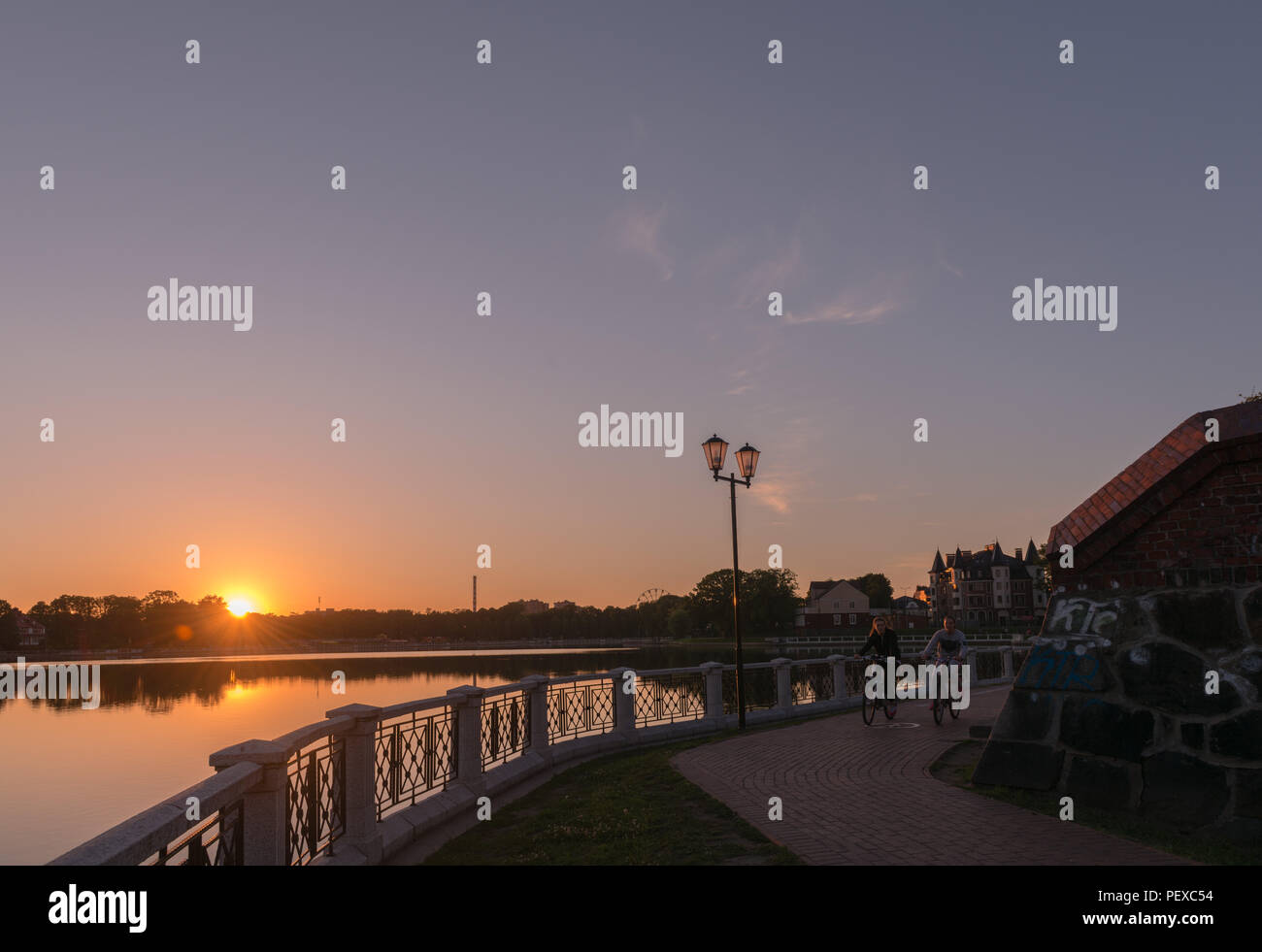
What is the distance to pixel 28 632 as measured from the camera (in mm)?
145125

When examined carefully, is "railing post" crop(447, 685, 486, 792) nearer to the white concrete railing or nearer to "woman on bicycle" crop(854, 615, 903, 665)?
the white concrete railing

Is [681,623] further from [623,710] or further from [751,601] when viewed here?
[623,710]

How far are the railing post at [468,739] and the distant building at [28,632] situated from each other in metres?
150

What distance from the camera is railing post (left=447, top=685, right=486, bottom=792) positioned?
10.9 metres

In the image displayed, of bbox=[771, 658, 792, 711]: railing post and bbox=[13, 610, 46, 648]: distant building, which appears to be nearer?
bbox=[771, 658, 792, 711]: railing post

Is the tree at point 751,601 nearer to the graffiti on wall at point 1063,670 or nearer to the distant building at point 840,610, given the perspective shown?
the distant building at point 840,610

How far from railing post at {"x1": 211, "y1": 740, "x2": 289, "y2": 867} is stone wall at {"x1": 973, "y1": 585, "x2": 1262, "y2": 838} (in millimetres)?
7656

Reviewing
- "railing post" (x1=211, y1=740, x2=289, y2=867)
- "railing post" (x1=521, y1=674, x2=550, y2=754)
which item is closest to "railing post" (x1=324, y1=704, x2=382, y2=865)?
"railing post" (x1=211, y1=740, x2=289, y2=867)

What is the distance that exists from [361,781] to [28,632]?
169945 mm

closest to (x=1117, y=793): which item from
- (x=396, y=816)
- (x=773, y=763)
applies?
(x=773, y=763)

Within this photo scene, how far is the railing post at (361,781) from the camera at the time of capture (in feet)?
25.5

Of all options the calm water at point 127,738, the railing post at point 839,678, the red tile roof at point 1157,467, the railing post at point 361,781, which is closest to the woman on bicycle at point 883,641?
the railing post at point 839,678

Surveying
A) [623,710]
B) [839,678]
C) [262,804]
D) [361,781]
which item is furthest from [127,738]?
[262,804]

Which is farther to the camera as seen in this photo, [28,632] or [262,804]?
[28,632]
